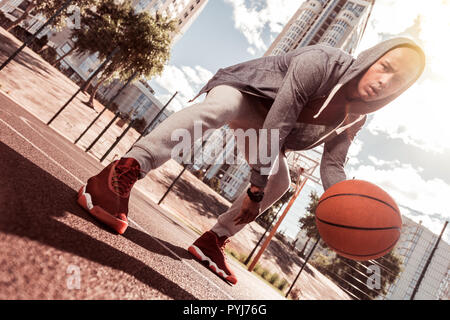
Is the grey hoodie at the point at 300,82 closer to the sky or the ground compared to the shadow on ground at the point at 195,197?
closer to the sky

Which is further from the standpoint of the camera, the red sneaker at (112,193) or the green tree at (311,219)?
the green tree at (311,219)

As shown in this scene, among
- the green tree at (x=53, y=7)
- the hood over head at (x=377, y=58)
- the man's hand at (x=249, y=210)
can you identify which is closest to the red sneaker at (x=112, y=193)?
the man's hand at (x=249, y=210)

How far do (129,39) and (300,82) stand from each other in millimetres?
19725

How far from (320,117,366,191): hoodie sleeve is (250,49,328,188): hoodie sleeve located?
2.58 ft

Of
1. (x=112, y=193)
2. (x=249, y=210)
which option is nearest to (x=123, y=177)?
(x=112, y=193)

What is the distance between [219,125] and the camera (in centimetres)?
174

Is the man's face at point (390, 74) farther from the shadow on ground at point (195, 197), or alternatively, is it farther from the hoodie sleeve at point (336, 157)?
the shadow on ground at point (195, 197)

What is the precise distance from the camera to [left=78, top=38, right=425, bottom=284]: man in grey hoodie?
1387 mm

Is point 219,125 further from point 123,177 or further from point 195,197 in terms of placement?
point 195,197

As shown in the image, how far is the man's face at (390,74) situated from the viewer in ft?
5.56

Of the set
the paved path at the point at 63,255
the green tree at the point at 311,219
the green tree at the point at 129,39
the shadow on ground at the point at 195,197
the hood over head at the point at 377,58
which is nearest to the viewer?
the paved path at the point at 63,255

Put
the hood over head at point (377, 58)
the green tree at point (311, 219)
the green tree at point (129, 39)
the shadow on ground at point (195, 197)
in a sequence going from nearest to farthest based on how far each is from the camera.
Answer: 1. the hood over head at point (377, 58)
2. the shadow on ground at point (195, 197)
3. the green tree at point (129, 39)
4. the green tree at point (311, 219)

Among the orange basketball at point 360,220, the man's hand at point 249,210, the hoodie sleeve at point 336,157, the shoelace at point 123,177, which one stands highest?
the hoodie sleeve at point 336,157

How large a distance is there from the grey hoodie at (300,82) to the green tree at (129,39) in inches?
668
